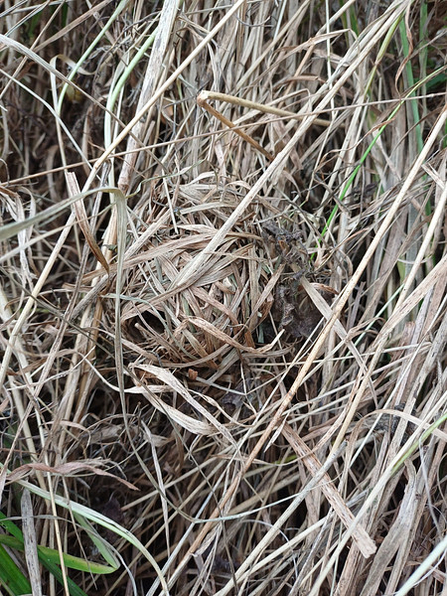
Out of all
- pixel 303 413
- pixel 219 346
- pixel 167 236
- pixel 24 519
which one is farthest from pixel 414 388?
pixel 24 519

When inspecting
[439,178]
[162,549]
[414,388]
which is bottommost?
[162,549]

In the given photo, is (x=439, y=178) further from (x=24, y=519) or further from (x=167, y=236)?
(x=24, y=519)

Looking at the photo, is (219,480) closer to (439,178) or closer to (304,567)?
(304,567)

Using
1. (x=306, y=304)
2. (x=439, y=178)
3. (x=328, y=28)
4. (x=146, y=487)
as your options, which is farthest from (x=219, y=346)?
(x=328, y=28)

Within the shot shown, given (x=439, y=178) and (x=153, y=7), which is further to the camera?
(x=153, y=7)

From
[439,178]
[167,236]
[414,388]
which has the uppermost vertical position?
[439,178]

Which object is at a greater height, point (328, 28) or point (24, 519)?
point (328, 28)
